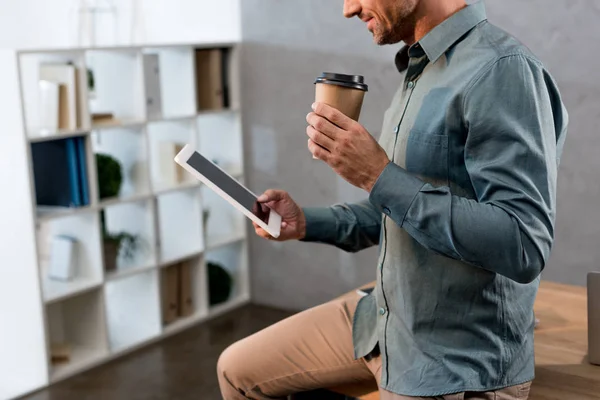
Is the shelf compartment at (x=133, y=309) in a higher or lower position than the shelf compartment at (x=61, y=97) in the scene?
lower

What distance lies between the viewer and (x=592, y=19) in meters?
2.98

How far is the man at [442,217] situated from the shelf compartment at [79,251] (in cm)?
192

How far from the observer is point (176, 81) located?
4004mm

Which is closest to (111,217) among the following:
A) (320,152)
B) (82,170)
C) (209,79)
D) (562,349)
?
(82,170)

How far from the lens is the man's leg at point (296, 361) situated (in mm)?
1732

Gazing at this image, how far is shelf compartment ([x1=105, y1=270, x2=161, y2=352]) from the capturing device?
383 cm

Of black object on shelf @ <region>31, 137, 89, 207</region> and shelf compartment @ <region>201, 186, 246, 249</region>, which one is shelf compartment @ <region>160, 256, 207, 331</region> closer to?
shelf compartment @ <region>201, 186, 246, 249</region>

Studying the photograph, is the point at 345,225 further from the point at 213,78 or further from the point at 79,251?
the point at 213,78

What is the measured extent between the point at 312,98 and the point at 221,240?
993 mm

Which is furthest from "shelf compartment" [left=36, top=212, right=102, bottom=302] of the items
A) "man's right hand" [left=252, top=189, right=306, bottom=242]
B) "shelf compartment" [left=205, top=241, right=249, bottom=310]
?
"man's right hand" [left=252, top=189, right=306, bottom=242]

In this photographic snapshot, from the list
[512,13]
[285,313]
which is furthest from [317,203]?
[512,13]

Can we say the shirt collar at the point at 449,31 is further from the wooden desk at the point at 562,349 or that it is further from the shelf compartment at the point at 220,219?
the shelf compartment at the point at 220,219

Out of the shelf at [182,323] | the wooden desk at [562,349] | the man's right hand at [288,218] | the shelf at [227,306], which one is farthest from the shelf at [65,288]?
the wooden desk at [562,349]

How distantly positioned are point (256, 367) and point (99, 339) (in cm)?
205
